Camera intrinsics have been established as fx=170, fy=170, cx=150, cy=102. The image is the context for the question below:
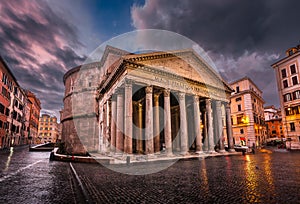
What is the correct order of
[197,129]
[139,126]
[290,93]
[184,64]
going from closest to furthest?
[197,129], [184,64], [139,126], [290,93]

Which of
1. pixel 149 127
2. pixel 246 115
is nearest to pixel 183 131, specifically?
pixel 149 127

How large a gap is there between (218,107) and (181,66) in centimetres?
722

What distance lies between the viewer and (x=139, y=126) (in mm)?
21297

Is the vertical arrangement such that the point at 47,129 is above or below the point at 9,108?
below

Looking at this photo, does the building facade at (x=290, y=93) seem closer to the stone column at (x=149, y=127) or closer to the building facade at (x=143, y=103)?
the building facade at (x=143, y=103)

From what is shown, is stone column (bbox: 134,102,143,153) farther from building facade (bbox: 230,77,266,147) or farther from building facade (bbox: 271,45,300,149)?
building facade (bbox: 271,45,300,149)

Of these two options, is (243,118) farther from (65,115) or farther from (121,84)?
(65,115)

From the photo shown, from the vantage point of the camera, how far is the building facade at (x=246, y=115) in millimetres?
34188

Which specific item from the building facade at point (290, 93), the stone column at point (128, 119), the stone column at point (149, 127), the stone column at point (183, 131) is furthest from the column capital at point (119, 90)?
the building facade at point (290, 93)

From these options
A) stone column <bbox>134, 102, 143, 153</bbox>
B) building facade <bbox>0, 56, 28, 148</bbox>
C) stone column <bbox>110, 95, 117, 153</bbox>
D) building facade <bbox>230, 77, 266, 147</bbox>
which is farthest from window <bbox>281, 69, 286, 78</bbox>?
building facade <bbox>0, 56, 28, 148</bbox>

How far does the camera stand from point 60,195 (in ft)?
16.1

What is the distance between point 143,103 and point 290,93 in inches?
993

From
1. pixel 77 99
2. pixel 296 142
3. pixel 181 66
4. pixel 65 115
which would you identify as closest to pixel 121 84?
pixel 181 66

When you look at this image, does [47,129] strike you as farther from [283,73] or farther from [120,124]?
[283,73]
